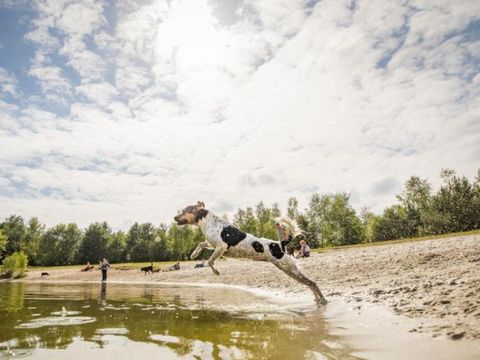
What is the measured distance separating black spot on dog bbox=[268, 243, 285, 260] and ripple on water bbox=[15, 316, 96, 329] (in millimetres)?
5294

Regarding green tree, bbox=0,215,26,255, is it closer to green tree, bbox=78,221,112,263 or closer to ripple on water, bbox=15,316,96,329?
green tree, bbox=78,221,112,263

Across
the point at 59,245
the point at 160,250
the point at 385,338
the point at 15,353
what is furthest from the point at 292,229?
the point at 59,245

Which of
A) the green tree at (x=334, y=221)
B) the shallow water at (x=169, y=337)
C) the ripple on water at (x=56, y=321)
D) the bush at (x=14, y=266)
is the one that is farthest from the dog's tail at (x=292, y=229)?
the green tree at (x=334, y=221)

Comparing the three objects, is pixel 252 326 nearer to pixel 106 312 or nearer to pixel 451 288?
pixel 106 312

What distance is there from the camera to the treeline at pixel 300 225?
6969 cm

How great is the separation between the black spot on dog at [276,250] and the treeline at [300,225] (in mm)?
60987

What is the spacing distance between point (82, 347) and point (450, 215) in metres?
77.9

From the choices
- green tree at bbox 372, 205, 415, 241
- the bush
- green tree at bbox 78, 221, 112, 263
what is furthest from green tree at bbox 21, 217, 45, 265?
green tree at bbox 372, 205, 415, 241

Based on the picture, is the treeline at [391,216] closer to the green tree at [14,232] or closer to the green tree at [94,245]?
the green tree at [94,245]

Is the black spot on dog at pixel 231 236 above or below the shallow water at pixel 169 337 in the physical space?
above

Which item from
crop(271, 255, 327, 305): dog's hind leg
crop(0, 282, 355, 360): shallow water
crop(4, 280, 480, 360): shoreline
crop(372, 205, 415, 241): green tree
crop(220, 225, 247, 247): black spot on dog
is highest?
crop(372, 205, 415, 241): green tree

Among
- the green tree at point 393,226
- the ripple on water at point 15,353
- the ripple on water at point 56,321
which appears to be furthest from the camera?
the green tree at point 393,226

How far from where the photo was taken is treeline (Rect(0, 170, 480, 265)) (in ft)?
229

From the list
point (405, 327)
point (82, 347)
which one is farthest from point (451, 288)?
point (82, 347)
